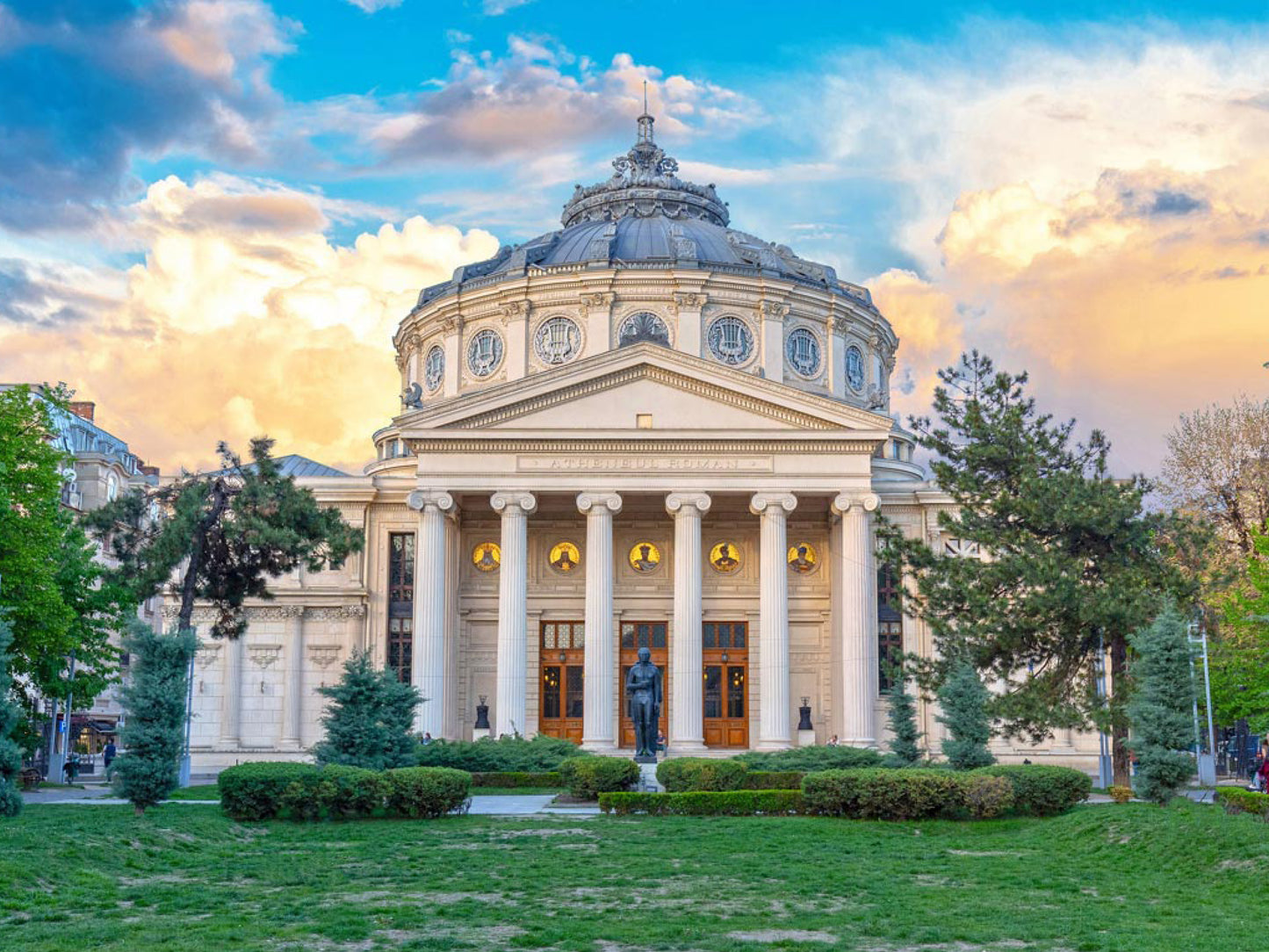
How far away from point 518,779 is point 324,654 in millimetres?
21021

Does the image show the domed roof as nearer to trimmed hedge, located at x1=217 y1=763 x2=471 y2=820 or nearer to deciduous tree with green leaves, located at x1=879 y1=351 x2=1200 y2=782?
deciduous tree with green leaves, located at x1=879 y1=351 x2=1200 y2=782

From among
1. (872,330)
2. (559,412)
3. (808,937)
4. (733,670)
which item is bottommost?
(808,937)

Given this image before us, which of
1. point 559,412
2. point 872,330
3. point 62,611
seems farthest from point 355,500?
point 872,330

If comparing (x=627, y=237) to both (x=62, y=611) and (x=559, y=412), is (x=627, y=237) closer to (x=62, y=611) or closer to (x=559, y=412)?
(x=559, y=412)

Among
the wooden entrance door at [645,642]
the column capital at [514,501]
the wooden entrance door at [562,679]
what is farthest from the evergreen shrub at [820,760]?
the wooden entrance door at [562,679]

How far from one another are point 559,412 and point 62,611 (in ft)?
67.2

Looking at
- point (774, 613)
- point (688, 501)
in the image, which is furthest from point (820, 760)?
point (688, 501)

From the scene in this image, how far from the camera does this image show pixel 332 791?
28797mm

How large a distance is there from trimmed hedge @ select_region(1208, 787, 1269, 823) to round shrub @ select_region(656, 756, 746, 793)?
35.0 ft

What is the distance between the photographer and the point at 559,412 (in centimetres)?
5284

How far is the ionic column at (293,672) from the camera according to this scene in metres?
58.2

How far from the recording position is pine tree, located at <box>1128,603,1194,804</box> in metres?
28.7

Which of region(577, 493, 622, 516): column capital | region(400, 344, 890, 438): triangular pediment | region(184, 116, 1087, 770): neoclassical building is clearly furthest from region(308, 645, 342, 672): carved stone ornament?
region(577, 493, 622, 516): column capital

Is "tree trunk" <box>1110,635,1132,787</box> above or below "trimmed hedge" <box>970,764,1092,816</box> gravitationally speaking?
above
